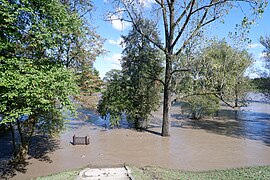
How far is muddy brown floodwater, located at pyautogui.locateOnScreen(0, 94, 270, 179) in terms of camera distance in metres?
8.16

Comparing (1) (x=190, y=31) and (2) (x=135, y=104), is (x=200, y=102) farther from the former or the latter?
(1) (x=190, y=31)

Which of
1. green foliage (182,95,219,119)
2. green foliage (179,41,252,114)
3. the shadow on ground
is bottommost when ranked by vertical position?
the shadow on ground

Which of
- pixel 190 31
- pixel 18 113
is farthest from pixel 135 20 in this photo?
pixel 18 113

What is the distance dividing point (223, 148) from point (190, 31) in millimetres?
6087

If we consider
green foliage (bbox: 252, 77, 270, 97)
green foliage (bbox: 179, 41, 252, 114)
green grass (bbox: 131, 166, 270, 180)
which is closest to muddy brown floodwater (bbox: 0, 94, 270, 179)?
green grass (bbox: 131, 166, 270, 180)

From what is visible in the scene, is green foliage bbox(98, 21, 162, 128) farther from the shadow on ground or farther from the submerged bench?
the shadow on ground

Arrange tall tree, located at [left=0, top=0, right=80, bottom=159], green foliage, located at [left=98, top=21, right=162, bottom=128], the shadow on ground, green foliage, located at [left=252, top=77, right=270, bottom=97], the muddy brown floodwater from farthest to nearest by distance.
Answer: green foliage, located at [left=252, top=77, right=270, bottom=97] < green foliage, located at [left=98, top=21, right=162, bottom=128] < the muddy brown floodwater < the shadow on ground < tall tree, located at [left=0, top=0, right=80, bottom=159]

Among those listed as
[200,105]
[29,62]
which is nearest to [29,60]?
[29,62]

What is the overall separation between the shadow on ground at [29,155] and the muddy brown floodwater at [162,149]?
0.18 meters

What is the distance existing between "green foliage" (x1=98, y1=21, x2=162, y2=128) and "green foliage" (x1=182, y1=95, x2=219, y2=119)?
15.6 ft

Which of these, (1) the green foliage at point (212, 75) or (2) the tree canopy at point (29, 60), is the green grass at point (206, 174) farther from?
(1) the green foliage at point (212, 75)

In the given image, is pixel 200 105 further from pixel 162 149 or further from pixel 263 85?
pixel 162 149

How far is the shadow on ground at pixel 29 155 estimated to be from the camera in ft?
25.3

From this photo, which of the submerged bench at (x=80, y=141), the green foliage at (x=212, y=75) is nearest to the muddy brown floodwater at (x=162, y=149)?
the submerged bench at (x=80, y=141)
